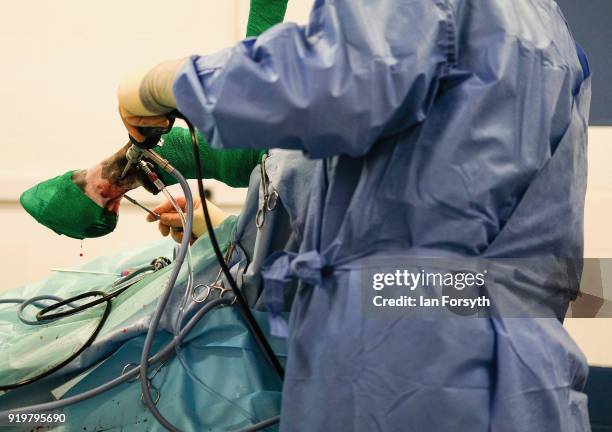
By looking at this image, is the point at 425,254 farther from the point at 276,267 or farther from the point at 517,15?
the point at 517,15

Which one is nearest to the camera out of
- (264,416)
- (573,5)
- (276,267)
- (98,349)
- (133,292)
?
(276,267)

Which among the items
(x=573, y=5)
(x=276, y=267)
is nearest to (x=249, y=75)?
(x=276, y=267)

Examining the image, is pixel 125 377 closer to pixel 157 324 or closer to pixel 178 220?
pixel 157 324

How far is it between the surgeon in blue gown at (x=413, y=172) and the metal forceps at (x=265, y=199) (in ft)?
0.48

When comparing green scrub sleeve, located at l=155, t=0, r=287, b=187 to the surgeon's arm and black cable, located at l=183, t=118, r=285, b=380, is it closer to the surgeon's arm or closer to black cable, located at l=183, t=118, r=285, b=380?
black cable, located at l=183, t=118, r=285, b=380

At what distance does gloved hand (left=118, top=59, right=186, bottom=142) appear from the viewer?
85 centimetres

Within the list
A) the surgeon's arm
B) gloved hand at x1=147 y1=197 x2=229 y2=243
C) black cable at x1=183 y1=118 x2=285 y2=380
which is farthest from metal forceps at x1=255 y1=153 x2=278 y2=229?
gloved hand at x1=147 y1=197 x2=229 y2=243

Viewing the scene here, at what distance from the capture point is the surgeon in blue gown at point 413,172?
71 cm

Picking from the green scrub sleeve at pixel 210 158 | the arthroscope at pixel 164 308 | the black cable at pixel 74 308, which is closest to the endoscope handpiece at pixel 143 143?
the arthroscope at pixel 164 308

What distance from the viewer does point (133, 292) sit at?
123 centimetres

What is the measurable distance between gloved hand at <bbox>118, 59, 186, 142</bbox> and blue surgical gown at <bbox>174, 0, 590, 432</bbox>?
0.07 metres

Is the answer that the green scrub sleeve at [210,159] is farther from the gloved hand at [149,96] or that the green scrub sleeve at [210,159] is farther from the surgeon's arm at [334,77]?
the surgeon's arm at [334,77]

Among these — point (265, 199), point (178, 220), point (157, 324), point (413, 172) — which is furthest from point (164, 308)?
point (413, 172)

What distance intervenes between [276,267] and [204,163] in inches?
19.6
